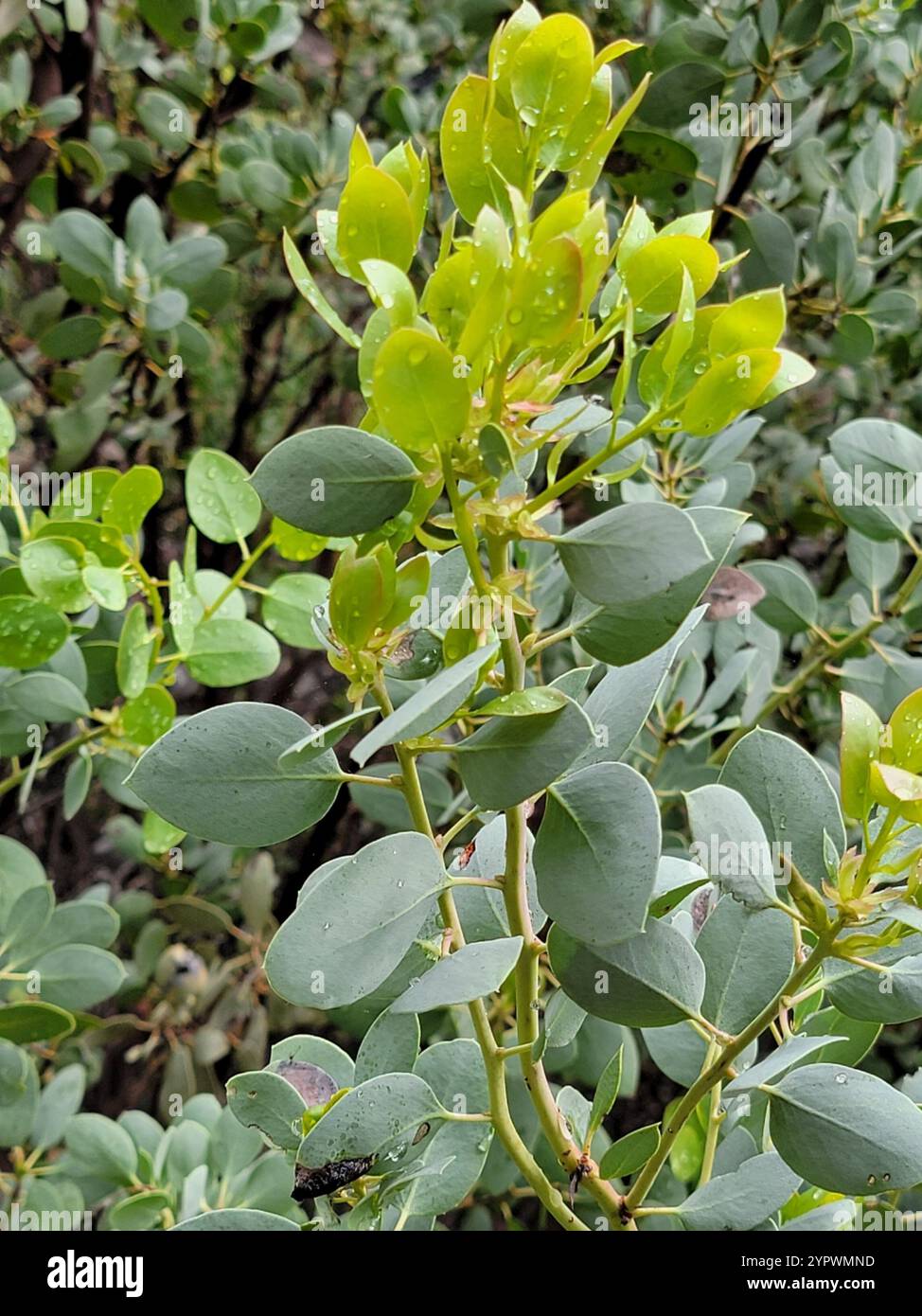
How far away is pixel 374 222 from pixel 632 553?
0.34 feet

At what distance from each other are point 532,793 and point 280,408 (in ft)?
4.70

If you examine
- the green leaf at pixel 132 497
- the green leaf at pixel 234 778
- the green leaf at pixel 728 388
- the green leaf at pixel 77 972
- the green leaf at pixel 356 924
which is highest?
the green leaf at pixel 728 388

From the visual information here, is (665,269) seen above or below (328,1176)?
above

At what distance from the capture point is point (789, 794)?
366 millimetres

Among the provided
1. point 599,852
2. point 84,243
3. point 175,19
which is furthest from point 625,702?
point 175,19

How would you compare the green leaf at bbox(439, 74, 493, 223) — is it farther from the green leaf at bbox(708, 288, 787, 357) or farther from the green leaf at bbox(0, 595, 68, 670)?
the green leaf at bbox(0, 595, 68, 670)

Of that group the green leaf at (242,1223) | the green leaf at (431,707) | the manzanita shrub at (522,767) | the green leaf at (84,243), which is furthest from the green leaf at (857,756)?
the green leaf at (84,243)

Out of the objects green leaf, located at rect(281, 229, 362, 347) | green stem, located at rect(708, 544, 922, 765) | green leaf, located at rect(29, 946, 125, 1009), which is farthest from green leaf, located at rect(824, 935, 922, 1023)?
green leaf, located at rect(29, 946, 125, 1009)

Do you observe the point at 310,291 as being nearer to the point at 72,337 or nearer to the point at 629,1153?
the point at 629,1153

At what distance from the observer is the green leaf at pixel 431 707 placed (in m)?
0.27

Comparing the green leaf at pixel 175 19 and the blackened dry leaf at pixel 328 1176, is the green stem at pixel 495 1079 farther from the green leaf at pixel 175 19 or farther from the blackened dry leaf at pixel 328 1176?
the green leaf at pixel 175 19

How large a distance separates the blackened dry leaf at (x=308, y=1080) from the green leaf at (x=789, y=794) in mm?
172

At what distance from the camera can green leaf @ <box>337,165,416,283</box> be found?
11.4 inches
